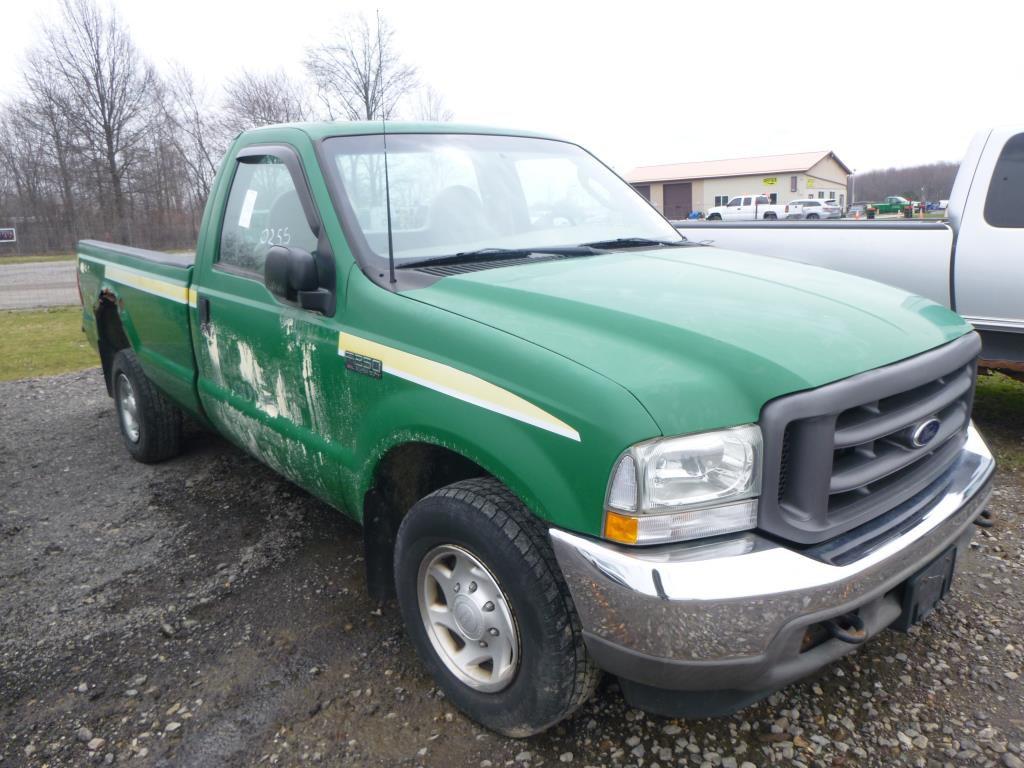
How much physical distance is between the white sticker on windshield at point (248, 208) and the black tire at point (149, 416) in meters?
1.68

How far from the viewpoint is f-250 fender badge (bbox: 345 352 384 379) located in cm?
249

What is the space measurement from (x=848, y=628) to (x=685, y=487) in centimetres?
61

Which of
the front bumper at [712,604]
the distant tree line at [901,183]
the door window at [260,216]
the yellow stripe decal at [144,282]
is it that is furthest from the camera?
the distant tree line at [901,183]

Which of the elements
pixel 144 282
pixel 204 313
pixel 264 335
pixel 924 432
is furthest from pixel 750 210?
pixel 924 432

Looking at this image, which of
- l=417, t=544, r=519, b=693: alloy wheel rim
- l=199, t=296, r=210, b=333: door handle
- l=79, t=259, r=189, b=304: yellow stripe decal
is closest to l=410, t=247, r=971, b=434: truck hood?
l=417, t=544, r=519, b=693: alloy wheel rim

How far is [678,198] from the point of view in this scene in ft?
193

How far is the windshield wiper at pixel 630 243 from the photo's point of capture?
318 centimetres

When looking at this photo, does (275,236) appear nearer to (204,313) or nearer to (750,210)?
(204,313)

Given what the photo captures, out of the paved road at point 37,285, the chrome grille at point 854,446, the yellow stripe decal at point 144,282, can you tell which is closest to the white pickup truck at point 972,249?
the chrome grille at point 854,446

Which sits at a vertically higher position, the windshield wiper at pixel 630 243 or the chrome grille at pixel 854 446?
the windshield wiper at pixel 630 243

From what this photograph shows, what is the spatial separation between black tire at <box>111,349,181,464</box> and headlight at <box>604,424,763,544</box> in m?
3.73

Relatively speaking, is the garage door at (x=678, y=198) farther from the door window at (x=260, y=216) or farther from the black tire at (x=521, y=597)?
the black tire at (x=521, y=597)

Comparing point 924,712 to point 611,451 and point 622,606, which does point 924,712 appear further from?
point 611,451

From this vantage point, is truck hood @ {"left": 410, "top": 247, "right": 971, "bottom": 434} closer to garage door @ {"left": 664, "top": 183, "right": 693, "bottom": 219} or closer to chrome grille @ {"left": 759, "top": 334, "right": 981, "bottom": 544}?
chrome grille @ {"left": 759, "top": 334, "right": 981, "bottom": 544}
